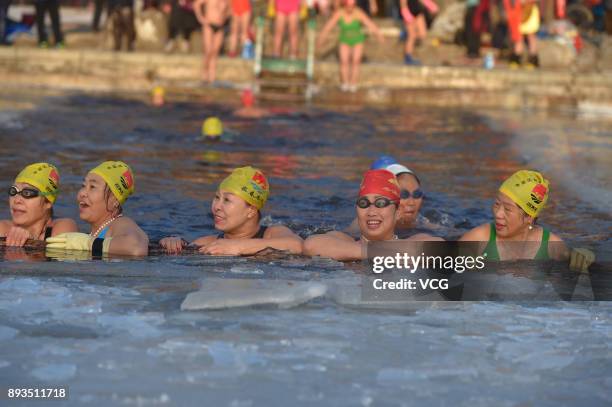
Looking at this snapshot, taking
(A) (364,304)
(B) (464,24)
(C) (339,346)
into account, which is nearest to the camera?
(C) (339,346)

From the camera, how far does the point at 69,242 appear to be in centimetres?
836

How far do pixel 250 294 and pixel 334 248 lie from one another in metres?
1.71

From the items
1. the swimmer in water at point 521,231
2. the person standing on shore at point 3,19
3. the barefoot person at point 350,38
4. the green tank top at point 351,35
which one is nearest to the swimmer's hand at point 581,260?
the swimmer in water at point 521,231

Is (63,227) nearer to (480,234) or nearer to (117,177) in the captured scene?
(117,177)

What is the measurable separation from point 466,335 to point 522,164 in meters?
9.64

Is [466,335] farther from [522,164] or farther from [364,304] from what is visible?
[522,164]

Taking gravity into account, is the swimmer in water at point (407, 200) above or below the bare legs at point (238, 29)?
below

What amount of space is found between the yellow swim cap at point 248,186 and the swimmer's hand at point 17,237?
148 centimetres

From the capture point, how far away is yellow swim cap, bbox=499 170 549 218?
8391 mm

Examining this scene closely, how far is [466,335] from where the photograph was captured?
6.34 metres

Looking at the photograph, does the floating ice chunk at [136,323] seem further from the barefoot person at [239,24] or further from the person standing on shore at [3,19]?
the person standing on shore at [3,19]

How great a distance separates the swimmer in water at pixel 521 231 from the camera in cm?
841

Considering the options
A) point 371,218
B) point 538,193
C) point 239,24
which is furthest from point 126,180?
point 239,24

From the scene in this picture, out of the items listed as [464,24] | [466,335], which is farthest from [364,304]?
[464,24]
